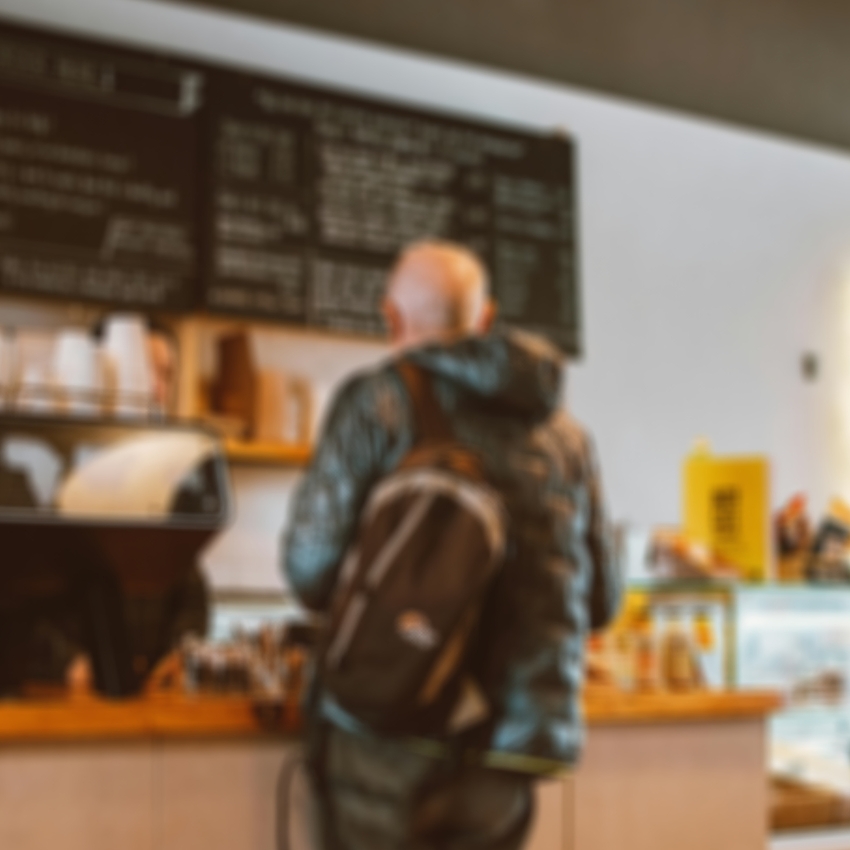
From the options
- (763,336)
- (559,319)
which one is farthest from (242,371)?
(763,336)

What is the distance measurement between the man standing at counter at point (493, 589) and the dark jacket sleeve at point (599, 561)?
0.20 feet

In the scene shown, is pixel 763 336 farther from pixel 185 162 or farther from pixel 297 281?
pixel 185 162

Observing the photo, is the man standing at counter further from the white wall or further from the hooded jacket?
the white wall

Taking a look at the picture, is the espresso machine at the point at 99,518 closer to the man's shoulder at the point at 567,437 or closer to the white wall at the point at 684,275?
the man's shoulder at the point at 567,437

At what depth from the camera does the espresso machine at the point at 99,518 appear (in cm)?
190

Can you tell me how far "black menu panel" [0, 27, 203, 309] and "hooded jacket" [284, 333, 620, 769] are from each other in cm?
167

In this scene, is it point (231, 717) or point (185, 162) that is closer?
point (231, 717)

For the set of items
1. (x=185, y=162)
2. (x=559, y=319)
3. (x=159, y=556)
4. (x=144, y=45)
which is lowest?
(x=159, y=556)

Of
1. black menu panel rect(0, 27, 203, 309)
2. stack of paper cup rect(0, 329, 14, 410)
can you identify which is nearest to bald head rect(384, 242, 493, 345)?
stack of paper cup rect(0, 329, 14, 410)

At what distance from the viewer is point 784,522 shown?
366 centimetres

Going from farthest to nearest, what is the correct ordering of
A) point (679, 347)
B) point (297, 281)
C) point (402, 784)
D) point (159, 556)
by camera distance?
point (679, 347), point (297, 281), point (159, 556), point (402, 784)

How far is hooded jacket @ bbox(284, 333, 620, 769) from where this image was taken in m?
1.90

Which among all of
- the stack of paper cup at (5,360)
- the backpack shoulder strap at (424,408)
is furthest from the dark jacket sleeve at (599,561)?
the stack of paper cup at (5,360)

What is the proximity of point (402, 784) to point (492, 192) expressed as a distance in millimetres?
2637
